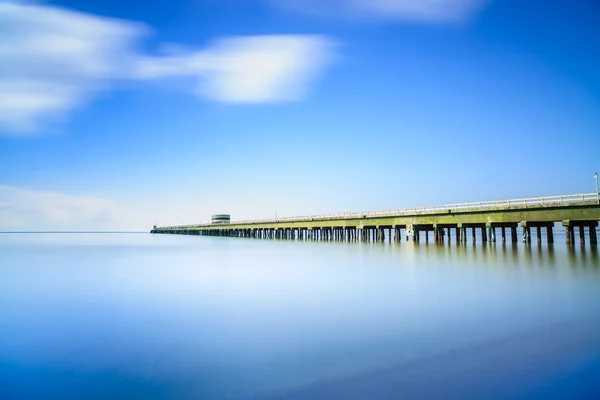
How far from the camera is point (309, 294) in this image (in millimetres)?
15047

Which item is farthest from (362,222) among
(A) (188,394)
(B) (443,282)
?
(A) (188,394)

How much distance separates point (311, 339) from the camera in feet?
29.1

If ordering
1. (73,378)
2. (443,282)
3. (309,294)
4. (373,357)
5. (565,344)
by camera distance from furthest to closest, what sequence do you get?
1. (443,282)
2. (309,294)
3. (565,344)
4. (373,357)
5. (73,378)

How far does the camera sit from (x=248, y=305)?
1313 cm

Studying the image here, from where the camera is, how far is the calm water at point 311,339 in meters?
6.27

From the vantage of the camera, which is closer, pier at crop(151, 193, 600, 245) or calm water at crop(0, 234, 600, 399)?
calm water at crop(0, 234, 600, 399)

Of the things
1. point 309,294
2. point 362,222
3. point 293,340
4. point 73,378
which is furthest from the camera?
point 362,222

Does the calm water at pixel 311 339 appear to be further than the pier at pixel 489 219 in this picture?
No

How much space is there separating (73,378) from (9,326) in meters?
5.47

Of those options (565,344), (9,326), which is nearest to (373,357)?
(565,344)

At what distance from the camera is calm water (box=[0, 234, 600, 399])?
20.6ft

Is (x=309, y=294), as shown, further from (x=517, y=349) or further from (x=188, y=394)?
(x=188, y=394)

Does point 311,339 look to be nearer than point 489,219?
Yes

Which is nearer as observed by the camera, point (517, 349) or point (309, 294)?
point (517, 349)
